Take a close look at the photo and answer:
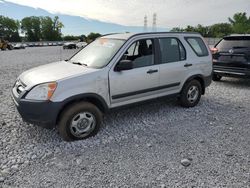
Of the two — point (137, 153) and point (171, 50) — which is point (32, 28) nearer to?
point (171, 50)

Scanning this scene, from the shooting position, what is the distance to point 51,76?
3.60 metres

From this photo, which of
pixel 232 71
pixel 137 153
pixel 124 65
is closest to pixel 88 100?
Answer: pixel 124 65

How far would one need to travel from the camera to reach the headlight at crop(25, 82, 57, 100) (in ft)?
10.9

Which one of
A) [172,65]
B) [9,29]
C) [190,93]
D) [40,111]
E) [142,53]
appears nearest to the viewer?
[40,111]

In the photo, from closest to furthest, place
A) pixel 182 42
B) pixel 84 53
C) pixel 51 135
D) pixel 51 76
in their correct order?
pixel 51 76 → pixel 51 135 → pixel 84 53 → pixel 182 42

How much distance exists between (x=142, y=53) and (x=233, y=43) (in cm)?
442

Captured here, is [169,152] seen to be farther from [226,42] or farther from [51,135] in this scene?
[226,42]

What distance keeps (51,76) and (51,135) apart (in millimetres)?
1071

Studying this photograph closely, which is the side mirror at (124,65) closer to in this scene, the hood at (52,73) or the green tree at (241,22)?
the hood at (52,73)

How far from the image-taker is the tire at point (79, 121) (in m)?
3.54

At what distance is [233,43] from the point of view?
7.34 metres

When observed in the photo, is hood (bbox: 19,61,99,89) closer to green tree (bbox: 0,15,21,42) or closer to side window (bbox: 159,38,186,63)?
side window (bbox: 159,38,186,63)

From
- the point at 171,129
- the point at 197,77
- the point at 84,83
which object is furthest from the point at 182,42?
the point at 84,83

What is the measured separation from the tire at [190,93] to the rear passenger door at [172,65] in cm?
22
